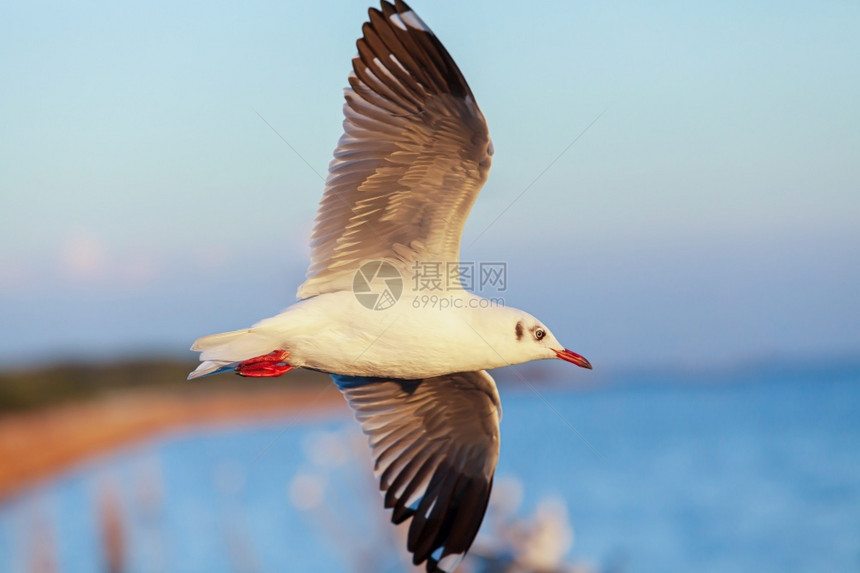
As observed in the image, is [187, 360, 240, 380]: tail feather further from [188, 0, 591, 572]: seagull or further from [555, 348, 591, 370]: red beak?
[555, 348, 591, 370]: red beak

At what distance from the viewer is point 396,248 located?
433 cm

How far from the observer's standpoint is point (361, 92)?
160 inches

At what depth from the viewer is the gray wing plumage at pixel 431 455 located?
5.02 m

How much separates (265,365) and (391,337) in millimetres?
587

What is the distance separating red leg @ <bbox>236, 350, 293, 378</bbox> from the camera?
13.8ft

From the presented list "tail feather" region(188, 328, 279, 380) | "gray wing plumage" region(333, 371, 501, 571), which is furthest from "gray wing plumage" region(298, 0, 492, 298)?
"gray wing plumage" region(333, 371, 501, 571)

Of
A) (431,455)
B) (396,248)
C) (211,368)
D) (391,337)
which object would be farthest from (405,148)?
(431,455)

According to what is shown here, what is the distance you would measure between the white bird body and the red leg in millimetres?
27

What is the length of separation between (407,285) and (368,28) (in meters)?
1.18

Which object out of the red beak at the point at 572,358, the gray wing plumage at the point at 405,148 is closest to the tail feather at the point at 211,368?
the gray wing plumage at the point at 405,148

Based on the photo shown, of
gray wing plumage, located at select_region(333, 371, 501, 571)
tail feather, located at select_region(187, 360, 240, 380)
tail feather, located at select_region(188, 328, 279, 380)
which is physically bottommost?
gray wing plumage, located at select_region(333, 371, 501, 571)

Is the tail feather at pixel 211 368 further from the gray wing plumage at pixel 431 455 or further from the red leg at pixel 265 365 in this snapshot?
the gray wing plumage at pixel 431 455

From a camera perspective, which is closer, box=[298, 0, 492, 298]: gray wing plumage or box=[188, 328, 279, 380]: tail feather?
box=[298, 0, 492, 298]: gray wing plumage

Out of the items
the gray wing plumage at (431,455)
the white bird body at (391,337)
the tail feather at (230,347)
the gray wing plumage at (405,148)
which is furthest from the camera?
the gray wing plumage at (431,455)
